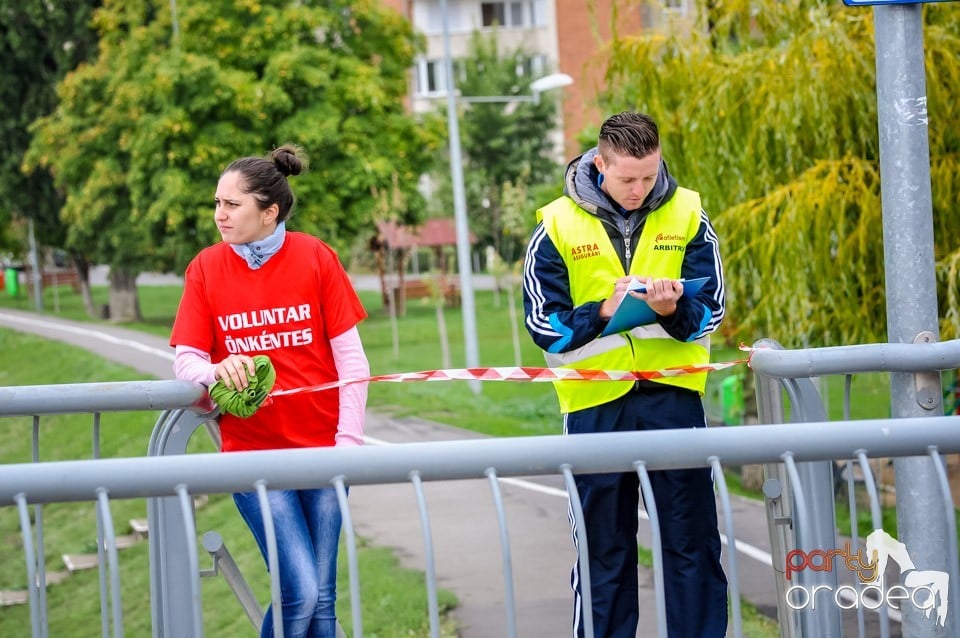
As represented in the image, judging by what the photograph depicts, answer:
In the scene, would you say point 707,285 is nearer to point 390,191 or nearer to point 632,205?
point 632,205

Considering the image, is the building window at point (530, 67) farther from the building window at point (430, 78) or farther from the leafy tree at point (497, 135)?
the building window at point (430, 78)

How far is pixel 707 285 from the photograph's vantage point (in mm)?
4242

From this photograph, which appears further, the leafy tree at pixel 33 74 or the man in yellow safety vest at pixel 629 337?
the leafy tree at pixel 33 74

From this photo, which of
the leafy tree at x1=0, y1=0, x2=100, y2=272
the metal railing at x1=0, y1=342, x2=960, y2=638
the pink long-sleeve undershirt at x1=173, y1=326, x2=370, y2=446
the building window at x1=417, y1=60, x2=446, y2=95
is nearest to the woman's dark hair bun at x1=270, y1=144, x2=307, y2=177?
the pink long-sleeve undershirt at x1=173, y1=326, x2=370, y2=446

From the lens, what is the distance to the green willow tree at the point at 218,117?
3131 centimetres

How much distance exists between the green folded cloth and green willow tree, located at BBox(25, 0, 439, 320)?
27.3 m

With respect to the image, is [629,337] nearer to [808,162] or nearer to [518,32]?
[808,162]

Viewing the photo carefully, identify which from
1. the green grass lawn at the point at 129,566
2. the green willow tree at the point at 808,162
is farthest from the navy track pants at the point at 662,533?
the green willow tree at the point at 808,162

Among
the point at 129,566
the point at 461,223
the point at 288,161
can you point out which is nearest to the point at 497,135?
the point at 461,223

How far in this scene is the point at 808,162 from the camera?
396 inches

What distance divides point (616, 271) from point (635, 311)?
23cm

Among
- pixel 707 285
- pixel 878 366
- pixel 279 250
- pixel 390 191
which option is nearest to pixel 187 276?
pixel 279 250
